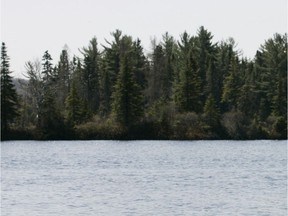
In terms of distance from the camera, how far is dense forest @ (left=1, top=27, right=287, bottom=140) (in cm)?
9131

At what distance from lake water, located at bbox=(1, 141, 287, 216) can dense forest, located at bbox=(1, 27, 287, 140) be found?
85.7ft

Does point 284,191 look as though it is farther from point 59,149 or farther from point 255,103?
point 255,103

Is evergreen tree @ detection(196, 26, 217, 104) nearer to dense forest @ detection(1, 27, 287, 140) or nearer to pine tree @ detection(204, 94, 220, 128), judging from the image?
dense forest @ detection(1, 27, 287, 140)

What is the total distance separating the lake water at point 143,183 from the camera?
30.0 metres

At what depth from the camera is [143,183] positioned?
39.5 meters

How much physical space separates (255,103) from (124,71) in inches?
907

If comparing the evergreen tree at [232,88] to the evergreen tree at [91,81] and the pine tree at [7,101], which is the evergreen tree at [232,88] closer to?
the evergreen tree at [91,81]

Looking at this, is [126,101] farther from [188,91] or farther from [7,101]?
[7,101]

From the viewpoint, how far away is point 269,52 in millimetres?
118500

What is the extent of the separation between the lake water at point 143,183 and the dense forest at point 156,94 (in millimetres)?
26109

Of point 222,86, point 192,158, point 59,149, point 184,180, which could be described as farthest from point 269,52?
point 184,180

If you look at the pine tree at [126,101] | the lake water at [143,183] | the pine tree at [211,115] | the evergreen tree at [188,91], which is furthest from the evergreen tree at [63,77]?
the lake water at [143,183]

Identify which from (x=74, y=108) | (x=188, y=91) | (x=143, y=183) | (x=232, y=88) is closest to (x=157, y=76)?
(x=232, y=88)

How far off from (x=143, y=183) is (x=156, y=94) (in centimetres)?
7928
